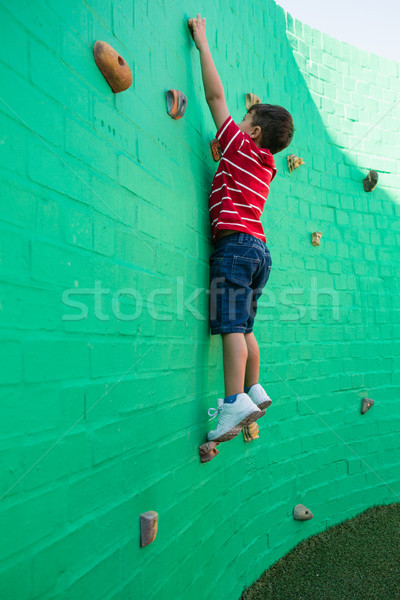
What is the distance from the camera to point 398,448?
11.9ft

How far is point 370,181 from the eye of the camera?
3699 millimetres

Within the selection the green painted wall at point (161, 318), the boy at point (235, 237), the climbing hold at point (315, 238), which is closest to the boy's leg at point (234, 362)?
the boy at point (235, 237)

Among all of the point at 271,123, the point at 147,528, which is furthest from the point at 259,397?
the point at 271,123

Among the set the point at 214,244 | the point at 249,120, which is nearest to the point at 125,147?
the point at 214,244

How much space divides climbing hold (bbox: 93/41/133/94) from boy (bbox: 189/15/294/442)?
2.26 feet

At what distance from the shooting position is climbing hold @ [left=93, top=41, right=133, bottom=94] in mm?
1468

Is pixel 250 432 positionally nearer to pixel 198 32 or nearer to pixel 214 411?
pixel 214 411

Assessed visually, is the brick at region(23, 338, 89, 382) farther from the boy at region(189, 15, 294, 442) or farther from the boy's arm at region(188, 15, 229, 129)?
the boy's arm at region(188, 15, 229, 129)

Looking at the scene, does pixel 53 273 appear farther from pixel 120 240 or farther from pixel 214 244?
pixel 214 244

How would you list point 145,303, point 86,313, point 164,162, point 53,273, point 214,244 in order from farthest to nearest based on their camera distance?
1. point 214,244
2. point 164,162
3. point 145,303
4. point 86,313
5. point 53,273

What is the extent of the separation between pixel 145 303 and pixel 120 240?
0.26 m

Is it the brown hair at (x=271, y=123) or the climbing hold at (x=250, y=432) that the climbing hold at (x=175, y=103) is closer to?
the brown hair at (x=271, y=123)

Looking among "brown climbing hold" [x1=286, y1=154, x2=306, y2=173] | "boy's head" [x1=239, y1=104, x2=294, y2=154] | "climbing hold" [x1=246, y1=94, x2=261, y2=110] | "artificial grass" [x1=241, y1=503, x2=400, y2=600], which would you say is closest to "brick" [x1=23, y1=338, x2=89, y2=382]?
"boy's head" [x1=239, y1=104, x2=294, y2=154]

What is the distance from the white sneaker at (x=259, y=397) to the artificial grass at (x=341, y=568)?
3.35 feet
